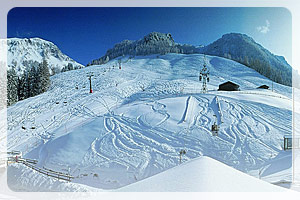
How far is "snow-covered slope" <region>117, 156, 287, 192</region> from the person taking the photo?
3.73 m

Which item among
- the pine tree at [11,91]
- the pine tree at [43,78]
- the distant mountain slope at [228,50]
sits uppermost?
the distant mountain slope at [228,50]

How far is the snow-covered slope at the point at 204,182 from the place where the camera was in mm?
3727

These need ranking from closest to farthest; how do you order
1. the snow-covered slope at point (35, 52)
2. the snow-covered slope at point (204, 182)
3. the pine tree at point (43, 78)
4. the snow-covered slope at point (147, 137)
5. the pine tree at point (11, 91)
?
the snow-covered slope at point (204, 182)
the snow-covered slope at point (147, 137)
the pine tree at point (11, 91)
the pine tree at point (43, 78)
the snow-covered slope at point (35, 52)

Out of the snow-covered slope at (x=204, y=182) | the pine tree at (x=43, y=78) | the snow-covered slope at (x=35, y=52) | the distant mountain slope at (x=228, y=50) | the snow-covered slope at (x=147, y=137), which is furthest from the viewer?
the snow-covered slope at (x=35, y=52)

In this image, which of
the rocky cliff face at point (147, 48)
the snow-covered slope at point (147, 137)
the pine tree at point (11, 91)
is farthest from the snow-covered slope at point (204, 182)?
the rocky cliff face at point (147, 48)

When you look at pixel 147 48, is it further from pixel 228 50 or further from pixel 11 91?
pixel 228 50

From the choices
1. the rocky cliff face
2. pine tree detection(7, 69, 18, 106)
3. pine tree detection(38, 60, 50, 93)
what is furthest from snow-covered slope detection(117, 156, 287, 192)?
the rocky cliff face

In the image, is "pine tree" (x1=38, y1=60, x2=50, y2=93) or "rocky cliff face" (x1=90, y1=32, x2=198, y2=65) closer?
"pine tree" (x1=38, y1=60, x2=50, y2=93)

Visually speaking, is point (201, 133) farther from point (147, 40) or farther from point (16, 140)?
point (147, 40)

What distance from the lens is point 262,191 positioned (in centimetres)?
369

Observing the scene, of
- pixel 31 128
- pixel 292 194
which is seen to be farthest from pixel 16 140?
pixel 292 194

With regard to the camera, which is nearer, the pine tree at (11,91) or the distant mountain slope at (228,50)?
the pine tree at (11,91)

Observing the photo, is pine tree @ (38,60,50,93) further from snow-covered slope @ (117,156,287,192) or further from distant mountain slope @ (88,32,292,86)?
snow-covered slope @ (117,156,287,192)

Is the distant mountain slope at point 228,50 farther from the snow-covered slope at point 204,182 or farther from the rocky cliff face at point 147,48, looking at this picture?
the snow-covered slope at point 204,182
